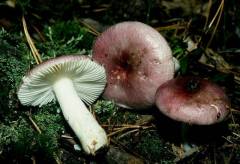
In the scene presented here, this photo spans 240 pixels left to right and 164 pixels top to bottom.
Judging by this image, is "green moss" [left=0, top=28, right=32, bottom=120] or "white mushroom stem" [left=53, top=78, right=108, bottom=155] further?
"green moss" [left=0, top=28, right=32, bottom=120]

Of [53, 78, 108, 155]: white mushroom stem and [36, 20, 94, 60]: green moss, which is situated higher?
[36, 20, 94, 60]: green moss

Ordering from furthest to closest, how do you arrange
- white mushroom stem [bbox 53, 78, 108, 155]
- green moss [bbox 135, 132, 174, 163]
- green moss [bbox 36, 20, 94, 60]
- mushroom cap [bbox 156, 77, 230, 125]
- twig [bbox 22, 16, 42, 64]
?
1. green moss [bbox 36, 20, 94, 60]
2. twig [bbox 22, 16, 42, 64]
3. green moss [bbox 135, 132, 174, 163]
4. white mushroom stem [bbox 53, 78, 108, 155]
5. mushroom cap [bbox 156, 77, 230, 125]

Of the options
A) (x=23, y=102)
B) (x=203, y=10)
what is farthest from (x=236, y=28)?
(x=23, y=102)

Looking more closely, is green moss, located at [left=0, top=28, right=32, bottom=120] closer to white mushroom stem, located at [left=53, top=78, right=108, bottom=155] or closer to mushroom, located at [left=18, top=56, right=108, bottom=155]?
mushroom, located at [left=18, top=56, right=108, bottom=155]

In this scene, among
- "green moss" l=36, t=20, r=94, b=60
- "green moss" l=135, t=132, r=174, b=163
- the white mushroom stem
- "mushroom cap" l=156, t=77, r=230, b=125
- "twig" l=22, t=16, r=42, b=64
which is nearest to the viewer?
"mushroom cap" l=156, t=77, r=230, b=125

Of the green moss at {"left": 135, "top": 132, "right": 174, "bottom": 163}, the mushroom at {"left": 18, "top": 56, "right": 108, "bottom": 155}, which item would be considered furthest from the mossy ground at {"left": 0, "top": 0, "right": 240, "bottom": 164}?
the mushroom at {"left": 18, "top": 56, "right": 108, "bottom": 155}

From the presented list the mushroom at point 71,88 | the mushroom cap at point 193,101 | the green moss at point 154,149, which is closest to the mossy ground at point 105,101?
the green moss at point 154,149
